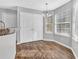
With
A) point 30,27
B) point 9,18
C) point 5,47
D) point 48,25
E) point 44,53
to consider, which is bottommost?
point 44,53

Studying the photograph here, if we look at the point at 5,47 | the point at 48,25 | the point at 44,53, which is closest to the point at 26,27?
→ the point at 48,25

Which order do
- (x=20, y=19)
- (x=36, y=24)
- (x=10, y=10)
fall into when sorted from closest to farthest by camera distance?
(x=20, y=19) → (x=10, y=10) → (x=36, y=24)

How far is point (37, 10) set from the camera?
8.91 metres

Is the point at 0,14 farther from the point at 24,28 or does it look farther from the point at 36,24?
the point at 36,24

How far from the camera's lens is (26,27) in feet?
26.1

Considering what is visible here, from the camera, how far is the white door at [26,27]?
7.56m

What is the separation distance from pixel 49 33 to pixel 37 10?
2360 mm

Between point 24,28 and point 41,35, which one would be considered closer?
point 24,28

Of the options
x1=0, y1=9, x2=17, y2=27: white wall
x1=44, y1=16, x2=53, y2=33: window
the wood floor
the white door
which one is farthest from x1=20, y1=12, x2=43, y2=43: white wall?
the wood floor

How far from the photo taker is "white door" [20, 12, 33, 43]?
7.56 metres

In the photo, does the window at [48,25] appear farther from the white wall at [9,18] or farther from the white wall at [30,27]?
the white wall at [9,18]

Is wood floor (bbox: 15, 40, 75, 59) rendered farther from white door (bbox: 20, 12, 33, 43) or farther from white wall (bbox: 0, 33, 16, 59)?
white door (bbox: 20, 12, 33, 43)

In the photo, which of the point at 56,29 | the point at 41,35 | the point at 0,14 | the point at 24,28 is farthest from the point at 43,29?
the point at 0,14

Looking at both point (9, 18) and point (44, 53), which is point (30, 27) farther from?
point (44, 53)
